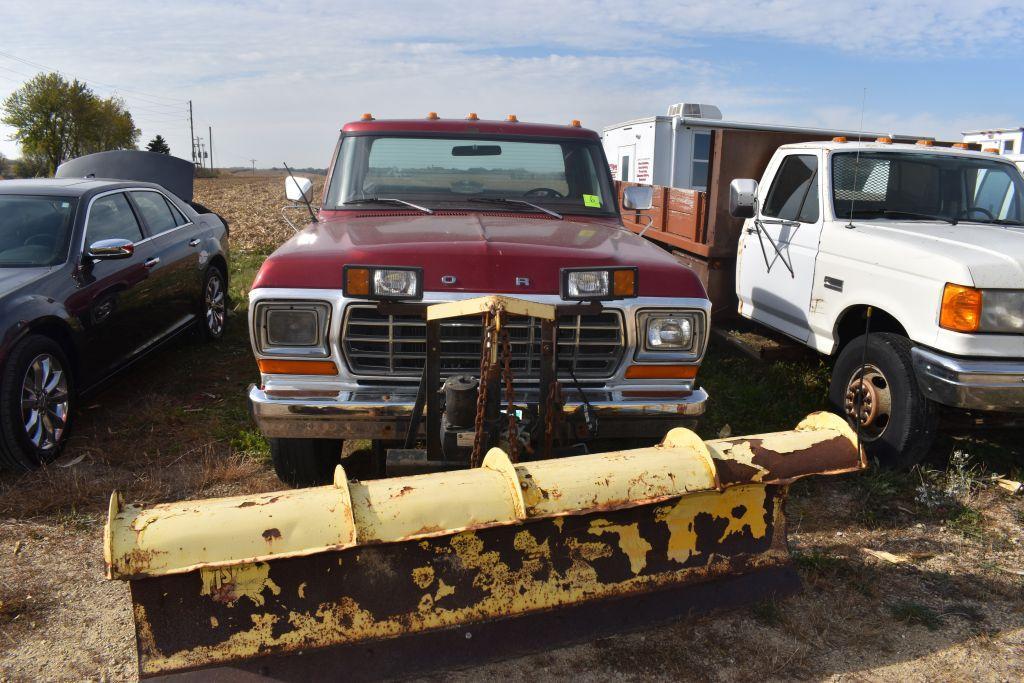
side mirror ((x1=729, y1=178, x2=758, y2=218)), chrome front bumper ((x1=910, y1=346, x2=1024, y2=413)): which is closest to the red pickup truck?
chrome front bumper ((x1=910, y1=346, x2=1024, y2=413))

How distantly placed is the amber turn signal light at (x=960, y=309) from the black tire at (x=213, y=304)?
19.3 ft

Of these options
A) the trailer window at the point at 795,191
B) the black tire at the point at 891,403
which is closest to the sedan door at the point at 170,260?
the trailer window at the point at 795,191

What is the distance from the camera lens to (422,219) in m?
4.27

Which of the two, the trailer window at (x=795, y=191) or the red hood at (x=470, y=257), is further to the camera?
the trailer window at (x=795, y=191)

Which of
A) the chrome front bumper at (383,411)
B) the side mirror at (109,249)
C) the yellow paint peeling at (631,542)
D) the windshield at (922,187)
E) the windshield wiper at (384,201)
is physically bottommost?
the yellow paint peeling at (631,542)

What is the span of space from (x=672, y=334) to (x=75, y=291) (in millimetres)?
3774

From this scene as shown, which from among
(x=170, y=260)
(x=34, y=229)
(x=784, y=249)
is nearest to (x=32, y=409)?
(x=34, y=229)

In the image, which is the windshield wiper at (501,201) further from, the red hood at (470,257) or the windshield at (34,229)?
the windshield at (34,229)

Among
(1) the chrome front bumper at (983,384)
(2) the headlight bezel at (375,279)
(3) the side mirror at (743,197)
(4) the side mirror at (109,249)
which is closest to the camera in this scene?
(2) the headlight bezel at (375,279)

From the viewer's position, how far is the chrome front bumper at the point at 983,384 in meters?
4.11

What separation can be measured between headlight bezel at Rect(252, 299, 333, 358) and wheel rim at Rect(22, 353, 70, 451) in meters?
1.92

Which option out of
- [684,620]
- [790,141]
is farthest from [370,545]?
[790,141]

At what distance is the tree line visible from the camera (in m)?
71.5

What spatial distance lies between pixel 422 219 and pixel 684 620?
243cm
